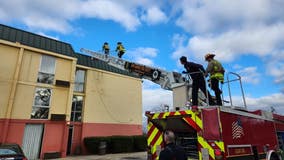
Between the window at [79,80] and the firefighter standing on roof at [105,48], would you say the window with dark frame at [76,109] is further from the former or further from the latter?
the firefighter standing on roof at [105,48]

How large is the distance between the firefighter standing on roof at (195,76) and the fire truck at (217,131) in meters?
0.47

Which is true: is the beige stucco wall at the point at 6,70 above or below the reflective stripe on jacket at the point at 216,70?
above

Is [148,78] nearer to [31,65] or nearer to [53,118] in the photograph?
[53,118]

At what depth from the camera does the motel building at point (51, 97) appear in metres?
14.9

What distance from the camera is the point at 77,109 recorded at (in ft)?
61.9

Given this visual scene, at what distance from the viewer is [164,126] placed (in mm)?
6262

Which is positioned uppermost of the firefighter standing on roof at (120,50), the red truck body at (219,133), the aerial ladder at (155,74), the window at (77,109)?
the firefighter standing on roof at (120,50)

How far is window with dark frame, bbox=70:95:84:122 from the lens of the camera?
1856 centimetres

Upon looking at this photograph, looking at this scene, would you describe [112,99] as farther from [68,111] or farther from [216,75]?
[216,75]

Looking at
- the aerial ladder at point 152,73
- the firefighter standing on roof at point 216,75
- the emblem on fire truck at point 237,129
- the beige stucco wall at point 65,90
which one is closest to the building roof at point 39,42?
the beige stucco wall at point 65,90

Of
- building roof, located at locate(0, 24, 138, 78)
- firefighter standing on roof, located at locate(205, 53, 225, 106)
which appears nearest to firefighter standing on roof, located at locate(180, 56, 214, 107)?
firefighter standing on roof, located at locate(205, 53, 225, 106)

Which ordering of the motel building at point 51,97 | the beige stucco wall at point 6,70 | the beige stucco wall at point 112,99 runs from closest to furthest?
the beige stucco wall at point 6,70
the motel building at point 51,97
the beige stucco wall at point 112,99

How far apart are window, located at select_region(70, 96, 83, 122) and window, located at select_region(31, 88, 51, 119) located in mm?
2738

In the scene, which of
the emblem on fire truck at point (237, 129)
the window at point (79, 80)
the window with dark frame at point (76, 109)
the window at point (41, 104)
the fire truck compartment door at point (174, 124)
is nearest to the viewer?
the emblem on fire truck at point (237, 129)
